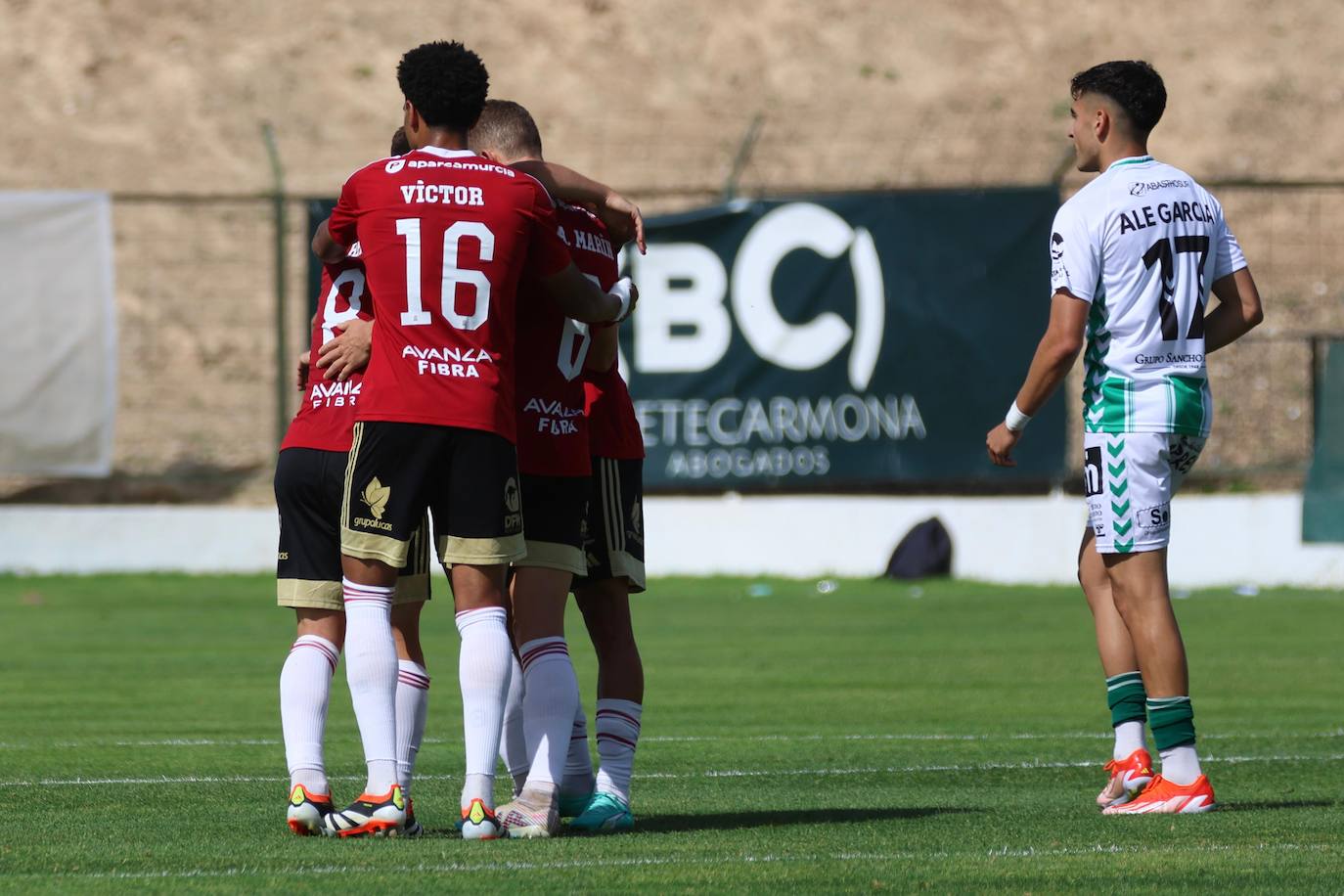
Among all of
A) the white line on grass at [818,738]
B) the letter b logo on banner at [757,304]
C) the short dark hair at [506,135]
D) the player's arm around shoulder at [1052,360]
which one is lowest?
the white line on grass at [818,738]

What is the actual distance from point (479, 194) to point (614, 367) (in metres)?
0.83

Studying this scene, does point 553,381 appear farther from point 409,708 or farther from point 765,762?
point 765,762

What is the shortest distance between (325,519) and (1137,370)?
2.36m

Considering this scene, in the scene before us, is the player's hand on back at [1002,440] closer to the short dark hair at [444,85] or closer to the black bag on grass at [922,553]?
the short dark hair at [444,85]

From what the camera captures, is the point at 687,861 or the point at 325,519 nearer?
the point at 687,861

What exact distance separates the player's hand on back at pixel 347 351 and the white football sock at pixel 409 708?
797 millimetres

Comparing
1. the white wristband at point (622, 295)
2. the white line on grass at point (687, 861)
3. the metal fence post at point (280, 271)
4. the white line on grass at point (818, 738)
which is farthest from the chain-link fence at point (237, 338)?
the white line on grass at point (687, 861)

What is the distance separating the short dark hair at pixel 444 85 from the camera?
536 centimetres

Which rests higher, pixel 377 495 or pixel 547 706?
pixel 377 495

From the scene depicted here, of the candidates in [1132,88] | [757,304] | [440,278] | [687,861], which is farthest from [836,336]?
[687,861]

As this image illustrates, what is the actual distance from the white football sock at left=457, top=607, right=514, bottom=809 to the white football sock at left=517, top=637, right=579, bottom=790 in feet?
0.65

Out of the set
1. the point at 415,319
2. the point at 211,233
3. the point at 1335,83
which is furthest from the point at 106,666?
the point at 1335,83

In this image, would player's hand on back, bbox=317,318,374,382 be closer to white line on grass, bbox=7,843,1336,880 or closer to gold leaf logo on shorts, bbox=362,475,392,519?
gold leaf logo on shorts, bbox=362,475,392,519

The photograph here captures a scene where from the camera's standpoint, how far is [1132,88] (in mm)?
6199
